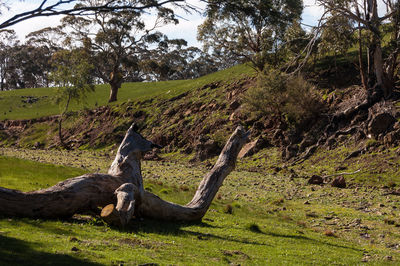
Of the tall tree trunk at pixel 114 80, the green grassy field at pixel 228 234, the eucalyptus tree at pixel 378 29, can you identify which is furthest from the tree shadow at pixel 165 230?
the tall tree trunk at pixel 114 80

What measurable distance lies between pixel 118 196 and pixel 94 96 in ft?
239

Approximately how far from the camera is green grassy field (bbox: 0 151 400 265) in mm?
7902

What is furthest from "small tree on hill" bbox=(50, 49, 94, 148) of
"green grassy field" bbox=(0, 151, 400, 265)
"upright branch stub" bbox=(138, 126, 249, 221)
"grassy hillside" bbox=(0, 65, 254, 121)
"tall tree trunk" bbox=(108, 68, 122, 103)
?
"upright branch stub" bbox=(138, 126, 249, 221)

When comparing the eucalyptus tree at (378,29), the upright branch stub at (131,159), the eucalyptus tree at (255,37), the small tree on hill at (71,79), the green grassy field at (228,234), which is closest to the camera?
the green grassy field at (228,234)

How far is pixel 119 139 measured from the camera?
51812mm

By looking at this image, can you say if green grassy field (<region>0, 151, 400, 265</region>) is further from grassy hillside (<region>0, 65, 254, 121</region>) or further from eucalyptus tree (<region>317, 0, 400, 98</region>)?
grassy hillside (<region>0, 65, 254, 121</region>)

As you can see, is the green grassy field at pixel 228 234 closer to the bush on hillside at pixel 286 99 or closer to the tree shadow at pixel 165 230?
the tree shadow at pixel 165 230

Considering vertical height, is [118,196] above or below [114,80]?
below

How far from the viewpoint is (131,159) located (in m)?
12.8

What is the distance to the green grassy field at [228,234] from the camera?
790 centimetres

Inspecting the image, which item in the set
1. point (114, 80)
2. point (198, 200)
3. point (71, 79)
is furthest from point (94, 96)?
point (198, 200)

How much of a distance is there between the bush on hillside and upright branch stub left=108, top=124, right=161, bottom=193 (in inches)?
879

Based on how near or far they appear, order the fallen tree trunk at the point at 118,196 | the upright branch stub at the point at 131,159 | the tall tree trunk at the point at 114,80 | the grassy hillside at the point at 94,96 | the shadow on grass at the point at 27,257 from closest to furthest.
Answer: the shadow on grass at the point at 27,257 → the fallen tree trunk at the point at 118,196 → the upright branch stub at the point at 131,159 → the grassy hillside at the point at 94,96 → the tall tree trunk at the point at 114,80

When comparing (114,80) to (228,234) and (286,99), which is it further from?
(228,234)
